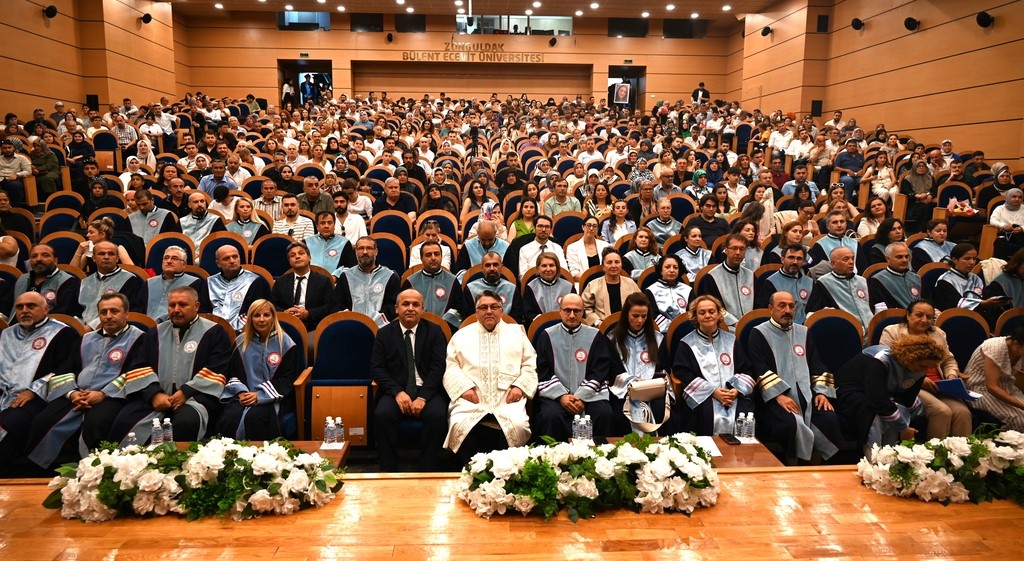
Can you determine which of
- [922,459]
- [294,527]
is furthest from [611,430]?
[294,527]

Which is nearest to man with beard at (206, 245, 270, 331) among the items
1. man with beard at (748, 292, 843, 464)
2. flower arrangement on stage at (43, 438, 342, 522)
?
flower arrangement on stage at (43, 438, 342, 522)

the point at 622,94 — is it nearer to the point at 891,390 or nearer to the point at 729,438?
the point at 891,390

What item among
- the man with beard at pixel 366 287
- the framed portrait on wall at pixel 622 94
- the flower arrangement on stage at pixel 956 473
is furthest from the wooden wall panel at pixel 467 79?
the flower arrangement on stage at pixel 956 473

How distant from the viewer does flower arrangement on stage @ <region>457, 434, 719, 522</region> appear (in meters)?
2.47

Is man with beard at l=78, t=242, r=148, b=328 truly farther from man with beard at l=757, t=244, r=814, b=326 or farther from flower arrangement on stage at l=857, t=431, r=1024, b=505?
flower arrangement on stage at l=857, t=431, r=1024, b=505

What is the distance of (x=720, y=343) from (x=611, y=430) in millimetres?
813

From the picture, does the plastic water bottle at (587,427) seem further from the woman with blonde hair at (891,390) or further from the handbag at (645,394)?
the woman with blonde hair at (891,390)

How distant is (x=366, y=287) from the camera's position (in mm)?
4898

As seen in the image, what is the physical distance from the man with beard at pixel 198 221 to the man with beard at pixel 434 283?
251 centimetres

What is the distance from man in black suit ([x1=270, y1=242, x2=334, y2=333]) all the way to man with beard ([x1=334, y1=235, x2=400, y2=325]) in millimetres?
105

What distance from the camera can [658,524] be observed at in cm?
245

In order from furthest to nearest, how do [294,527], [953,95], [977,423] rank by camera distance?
[953,95]
[977,423]
[294,527]

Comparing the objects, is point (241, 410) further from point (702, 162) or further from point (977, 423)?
point (702, 162)

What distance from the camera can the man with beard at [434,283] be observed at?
4.79m
